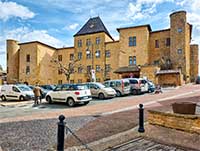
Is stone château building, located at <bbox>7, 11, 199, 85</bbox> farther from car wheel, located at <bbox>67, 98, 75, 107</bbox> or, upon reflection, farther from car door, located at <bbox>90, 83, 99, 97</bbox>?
car wheel, located at <bbox>67, 98, 75, 107</bbox>

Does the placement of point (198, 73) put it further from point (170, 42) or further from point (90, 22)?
point (90, 22)

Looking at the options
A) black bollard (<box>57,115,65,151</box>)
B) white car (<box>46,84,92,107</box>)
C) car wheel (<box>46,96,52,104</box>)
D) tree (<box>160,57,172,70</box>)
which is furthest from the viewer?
tree (<box>160,57,172,70</box>)

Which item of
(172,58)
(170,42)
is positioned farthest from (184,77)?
(170,42)

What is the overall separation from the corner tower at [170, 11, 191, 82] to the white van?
99.6 feet

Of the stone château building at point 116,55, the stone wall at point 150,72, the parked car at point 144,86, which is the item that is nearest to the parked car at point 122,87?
the parked car at point 144,86

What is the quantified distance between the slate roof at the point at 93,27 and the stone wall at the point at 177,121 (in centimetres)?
4577

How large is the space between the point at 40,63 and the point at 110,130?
4978 centimetres

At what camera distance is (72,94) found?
17172mm

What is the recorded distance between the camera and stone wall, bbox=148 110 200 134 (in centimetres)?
697

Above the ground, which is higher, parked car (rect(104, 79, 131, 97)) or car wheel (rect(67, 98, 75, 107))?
parked car (rect(104, 79, 131, 97))

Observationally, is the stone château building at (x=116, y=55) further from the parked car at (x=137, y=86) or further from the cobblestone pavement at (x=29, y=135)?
the cobblestone pavement at (x=29, y=135)

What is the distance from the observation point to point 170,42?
45438mm

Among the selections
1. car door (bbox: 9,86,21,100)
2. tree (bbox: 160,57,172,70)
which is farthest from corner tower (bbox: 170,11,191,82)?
car door (bbox: 9,86,21,100)

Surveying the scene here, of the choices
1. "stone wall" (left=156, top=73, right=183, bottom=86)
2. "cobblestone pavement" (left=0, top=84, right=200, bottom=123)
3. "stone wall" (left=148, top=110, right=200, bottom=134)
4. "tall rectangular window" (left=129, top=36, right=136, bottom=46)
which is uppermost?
"tall rectangular window" (left=129, top=36, right=136, bottom=46)
